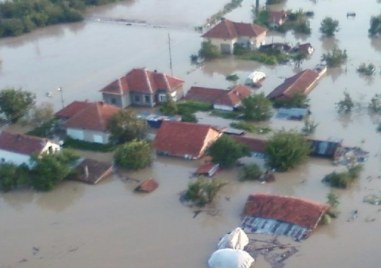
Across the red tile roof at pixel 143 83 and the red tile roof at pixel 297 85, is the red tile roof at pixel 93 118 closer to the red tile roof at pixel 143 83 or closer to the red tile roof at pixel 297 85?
the red tile roof at pixel 143 83

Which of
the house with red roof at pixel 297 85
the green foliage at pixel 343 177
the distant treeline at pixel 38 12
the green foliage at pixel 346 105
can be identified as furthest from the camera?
the distant treeline at pixel 38 12

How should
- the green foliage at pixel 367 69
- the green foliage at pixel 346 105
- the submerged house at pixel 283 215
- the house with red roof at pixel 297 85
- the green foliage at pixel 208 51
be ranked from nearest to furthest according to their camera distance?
the submerged house at pixel 283 215
the green foliage at pixel 346 105
the house with red roof at pixel 297 85
the green foliage at pixel 367 69
the green foliage at pixel 208 51

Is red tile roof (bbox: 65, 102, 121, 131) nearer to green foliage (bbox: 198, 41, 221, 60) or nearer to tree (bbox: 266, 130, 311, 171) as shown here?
tree (bbox: 266, 130, 311, 171)

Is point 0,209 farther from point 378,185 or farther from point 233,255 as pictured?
point 378,185

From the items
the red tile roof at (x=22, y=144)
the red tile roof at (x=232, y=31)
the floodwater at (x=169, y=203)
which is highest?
the red tile roof at (x=232, y=31)

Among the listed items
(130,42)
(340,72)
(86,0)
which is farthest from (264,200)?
(86,0)

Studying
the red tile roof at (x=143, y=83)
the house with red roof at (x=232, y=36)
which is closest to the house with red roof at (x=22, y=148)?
the red tile roof at (x=143, y=83)

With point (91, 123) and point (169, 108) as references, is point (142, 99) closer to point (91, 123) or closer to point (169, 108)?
point (169, 108)
